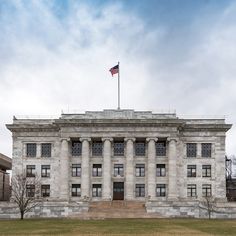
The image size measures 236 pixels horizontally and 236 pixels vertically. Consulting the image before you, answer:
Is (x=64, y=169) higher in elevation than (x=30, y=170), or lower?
higher

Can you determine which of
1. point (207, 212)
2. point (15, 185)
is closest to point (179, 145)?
point (207, 212)

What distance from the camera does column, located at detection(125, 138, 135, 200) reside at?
85613 mm

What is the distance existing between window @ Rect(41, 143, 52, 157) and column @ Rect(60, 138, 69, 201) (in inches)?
146

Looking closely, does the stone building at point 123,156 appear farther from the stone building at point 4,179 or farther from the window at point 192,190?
the stone building at point 4,179

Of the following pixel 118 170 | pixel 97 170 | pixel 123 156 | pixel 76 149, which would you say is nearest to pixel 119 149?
pixel 123 156

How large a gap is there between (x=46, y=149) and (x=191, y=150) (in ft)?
76.8

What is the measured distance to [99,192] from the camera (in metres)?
86.8

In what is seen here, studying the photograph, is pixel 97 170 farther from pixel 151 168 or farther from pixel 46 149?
pixel 46 149

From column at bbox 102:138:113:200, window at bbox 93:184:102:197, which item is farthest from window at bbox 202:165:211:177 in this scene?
window at bbox 93:184:102:197

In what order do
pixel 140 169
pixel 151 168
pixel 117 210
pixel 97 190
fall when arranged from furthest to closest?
pixel 140 169 → pixel 97 190 → pixel 151 168 → pixel 117 210

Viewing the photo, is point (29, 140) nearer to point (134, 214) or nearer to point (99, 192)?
point (99, 192)

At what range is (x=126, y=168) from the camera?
86.3 meters

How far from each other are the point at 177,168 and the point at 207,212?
16.9m

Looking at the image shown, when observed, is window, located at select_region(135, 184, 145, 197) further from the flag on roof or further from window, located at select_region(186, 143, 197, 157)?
the flag on roof
